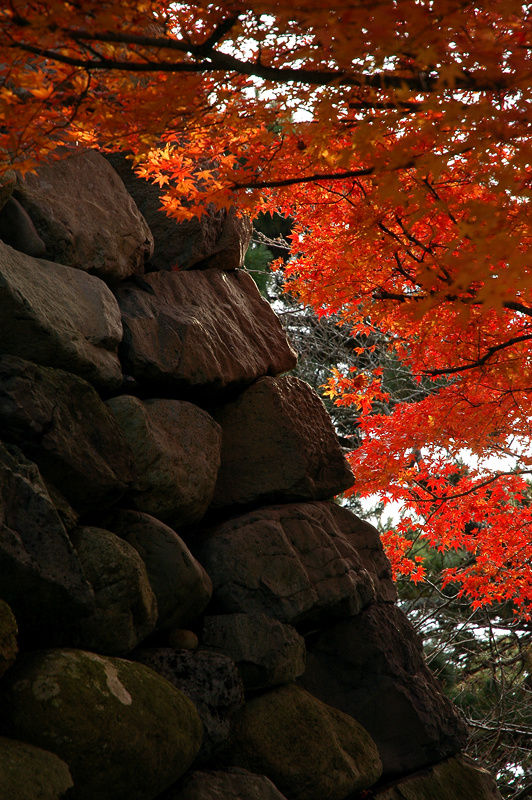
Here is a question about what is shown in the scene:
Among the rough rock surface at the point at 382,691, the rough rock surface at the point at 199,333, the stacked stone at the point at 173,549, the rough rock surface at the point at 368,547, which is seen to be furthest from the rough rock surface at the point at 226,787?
the rough rock surface at the point at 199,333

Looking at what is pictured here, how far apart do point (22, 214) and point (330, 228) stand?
2.57 meters

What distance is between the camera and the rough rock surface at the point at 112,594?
3572mm

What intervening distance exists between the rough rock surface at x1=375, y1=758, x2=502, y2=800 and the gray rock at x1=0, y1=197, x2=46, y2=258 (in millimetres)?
4467

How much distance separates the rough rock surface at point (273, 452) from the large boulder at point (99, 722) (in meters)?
1.92

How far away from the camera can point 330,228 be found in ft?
18.8

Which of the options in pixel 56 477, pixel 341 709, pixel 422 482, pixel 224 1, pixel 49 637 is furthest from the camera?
pixel 422 482

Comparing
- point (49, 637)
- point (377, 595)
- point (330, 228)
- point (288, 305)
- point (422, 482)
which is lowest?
point (49, 637)

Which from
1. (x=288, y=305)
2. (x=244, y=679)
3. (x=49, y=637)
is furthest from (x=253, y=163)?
(x=288, y=305)

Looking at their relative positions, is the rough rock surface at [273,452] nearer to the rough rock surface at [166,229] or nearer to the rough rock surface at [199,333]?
the rough rock surface at [199,333]

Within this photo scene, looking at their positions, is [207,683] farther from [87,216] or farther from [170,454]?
[87,216]

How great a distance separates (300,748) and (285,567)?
118 cm

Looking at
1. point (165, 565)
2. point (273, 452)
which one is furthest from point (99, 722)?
point (273, 452)

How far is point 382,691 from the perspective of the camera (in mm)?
5090

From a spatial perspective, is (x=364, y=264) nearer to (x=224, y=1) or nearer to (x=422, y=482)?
(x=224, y=1)
